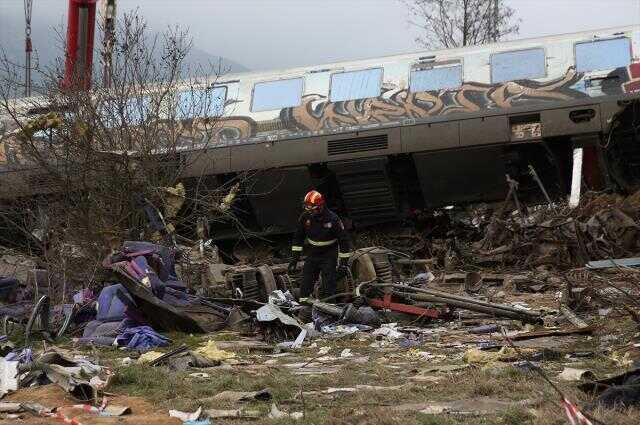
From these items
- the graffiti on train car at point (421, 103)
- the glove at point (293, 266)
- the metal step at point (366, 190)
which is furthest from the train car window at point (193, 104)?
the metal step at point (366, 190)

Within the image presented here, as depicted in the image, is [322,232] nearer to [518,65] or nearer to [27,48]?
[518,65]

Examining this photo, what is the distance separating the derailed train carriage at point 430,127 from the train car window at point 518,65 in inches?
0.8

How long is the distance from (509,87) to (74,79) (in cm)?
713

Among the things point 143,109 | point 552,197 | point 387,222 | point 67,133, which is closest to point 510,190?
point 552,197

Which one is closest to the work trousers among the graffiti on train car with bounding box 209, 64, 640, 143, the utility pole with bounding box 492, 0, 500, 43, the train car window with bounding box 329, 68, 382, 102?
the graffiti on train car with bounding box 209, 64, 640, 143

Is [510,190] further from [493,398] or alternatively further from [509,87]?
[493,398]

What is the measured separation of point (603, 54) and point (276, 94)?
579cm

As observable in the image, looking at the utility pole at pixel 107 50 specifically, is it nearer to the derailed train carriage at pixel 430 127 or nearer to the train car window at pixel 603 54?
the derailed train carriage at pixel 430 127

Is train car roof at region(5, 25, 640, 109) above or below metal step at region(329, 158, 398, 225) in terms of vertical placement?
above

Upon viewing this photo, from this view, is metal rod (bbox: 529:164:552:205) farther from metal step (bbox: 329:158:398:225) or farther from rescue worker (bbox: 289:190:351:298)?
rescue worker (bbox: 289:190:351:298)

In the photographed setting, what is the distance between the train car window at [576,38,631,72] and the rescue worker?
6.09 meters

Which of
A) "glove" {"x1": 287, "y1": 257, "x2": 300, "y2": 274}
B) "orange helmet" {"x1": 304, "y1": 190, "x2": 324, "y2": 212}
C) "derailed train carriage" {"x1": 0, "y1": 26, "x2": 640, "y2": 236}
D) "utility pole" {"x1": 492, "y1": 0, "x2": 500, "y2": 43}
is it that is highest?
"utility pole" {"x1": 492, "y1": 0, "x2": 500, "y2": 43}

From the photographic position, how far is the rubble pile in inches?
232

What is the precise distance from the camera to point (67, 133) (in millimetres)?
11414
